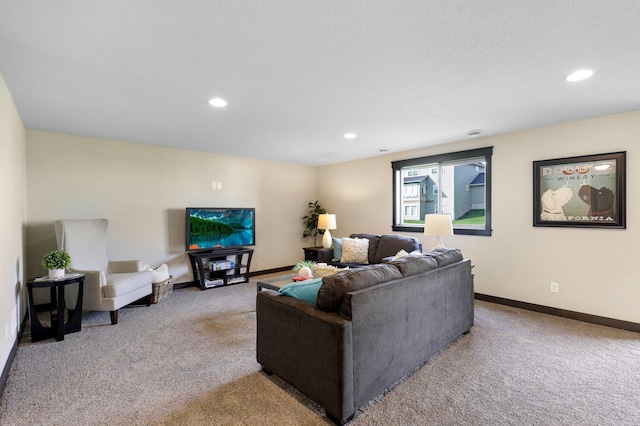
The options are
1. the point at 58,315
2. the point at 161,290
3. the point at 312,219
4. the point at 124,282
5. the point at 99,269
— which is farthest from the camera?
the point at 312,219

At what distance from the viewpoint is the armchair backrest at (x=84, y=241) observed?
3.62 metres

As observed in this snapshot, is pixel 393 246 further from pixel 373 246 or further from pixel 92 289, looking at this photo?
pixel 92 289

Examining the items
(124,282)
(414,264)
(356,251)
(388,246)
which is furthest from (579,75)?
(124,282)

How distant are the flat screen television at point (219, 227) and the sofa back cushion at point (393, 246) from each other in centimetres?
229

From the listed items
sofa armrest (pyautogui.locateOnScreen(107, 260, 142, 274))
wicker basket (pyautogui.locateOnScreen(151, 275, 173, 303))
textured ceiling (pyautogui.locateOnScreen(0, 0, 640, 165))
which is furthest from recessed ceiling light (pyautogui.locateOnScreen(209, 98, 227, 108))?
wicker basket (pyautogui.locateOnScreen(151, 275, 173, 303))

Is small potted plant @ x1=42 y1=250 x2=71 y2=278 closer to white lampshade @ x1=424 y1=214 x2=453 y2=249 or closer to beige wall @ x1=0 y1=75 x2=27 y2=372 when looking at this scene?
beige wall @ x1=0 y1=75 x2=27 y2=372

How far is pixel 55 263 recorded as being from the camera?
312 centimetres

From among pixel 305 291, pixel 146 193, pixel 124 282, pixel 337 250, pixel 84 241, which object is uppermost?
pixel 146 193

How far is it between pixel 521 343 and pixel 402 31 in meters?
2.94

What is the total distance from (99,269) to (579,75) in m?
5.37

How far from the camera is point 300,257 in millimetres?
6668

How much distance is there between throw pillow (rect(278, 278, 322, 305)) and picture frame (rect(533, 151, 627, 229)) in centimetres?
326

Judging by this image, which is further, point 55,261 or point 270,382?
point 55,261

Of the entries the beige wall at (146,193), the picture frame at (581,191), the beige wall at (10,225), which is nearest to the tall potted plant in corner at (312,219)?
the beige wall at (146,193)
